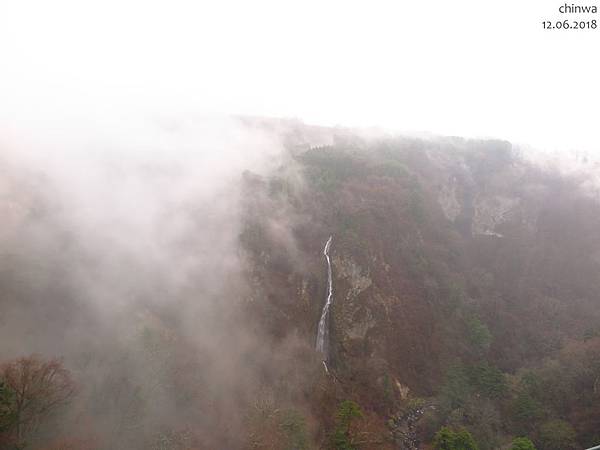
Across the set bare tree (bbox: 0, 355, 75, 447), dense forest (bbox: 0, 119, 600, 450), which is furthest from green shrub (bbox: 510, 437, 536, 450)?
bare tree (bbox: 0, 355, 75, 447)

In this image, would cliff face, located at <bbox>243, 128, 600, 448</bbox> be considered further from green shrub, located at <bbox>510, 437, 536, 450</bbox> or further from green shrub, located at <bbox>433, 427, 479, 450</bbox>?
green shrub, located at <bbox>510, 437, 536, 450</bbox>

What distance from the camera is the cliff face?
93000mm

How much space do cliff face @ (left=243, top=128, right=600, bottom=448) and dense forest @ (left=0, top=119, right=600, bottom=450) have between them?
562 millimetres

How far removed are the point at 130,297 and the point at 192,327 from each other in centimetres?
1368

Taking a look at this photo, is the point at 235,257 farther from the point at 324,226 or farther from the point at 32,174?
the point at 32,174

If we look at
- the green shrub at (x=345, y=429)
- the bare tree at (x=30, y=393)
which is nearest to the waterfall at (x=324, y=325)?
the green shrub at (x=345, y=429)

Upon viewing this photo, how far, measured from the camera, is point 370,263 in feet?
342

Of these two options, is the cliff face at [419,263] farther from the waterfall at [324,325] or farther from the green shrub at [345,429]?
the green shrub at [345,429]

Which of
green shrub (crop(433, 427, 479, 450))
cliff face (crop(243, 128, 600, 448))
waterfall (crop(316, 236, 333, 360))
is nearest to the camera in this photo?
green shrub (crop(433, 427, 479, 450))

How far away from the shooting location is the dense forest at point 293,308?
6231 cm

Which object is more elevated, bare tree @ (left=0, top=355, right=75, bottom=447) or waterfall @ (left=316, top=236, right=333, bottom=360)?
waterfall @ (left=316, top=236, right=333, bottom=360)

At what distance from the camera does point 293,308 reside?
302 ft

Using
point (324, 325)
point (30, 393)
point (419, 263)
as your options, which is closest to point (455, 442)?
point (324, 325)

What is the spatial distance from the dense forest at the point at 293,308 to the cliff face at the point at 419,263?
0.56m
